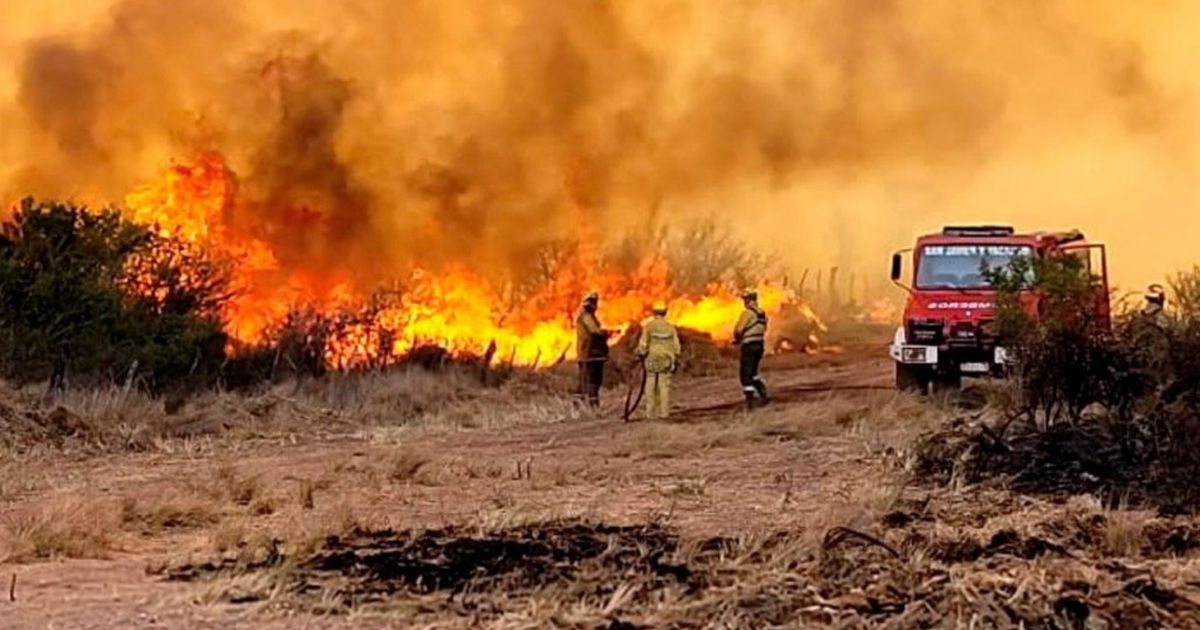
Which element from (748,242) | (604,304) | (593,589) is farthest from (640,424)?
(748,242)

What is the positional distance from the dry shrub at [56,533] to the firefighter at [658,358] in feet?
26.7

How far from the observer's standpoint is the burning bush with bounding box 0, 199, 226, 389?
16922 mm

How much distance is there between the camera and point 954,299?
687 inches

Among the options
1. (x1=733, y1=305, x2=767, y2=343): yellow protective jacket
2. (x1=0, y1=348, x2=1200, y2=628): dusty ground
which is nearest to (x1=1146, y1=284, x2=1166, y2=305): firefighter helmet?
(x1=0, y1=348, x2=1200, y2=628): dusty ground

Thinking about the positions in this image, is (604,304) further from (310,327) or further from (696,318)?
(310,327)

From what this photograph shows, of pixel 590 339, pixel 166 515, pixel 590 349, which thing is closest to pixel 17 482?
pixel 166 515

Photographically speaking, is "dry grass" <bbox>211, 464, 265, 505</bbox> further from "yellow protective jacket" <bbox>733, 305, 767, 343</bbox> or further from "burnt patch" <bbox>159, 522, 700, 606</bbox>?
"yellow protective jacket" <bbox>733, 305, 767, 343</bbox>

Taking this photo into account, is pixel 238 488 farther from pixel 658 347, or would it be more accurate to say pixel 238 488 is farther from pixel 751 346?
pixel 751 346

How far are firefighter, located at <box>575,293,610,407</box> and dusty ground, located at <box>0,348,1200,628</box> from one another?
259 cm

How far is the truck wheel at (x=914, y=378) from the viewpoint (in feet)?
57.9

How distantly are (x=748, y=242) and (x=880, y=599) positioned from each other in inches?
1269

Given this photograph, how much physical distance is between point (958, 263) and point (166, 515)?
11781 millimetres

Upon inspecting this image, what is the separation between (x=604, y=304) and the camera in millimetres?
27281

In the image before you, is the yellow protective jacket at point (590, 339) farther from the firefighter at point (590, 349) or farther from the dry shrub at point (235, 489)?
the dry shrub at point (235, 489)
